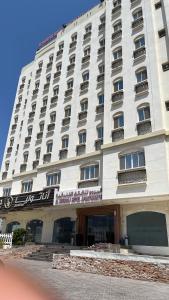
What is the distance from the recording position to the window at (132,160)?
61.8ft

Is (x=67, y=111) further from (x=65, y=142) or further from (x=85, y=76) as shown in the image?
(x=85, y=76)

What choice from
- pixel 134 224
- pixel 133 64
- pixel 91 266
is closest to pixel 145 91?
pixel 133 64

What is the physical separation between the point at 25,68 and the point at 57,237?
2930 centimetres

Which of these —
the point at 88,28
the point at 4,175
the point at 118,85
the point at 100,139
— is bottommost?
the point at 4,175

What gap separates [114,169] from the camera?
19797mm

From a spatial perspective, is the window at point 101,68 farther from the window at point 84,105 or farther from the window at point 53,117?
the window at point 53,117

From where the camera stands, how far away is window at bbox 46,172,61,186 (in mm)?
24984

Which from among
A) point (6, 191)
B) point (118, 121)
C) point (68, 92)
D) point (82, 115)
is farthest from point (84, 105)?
point (6, 191)

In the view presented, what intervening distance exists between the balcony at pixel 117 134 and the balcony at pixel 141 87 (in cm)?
359

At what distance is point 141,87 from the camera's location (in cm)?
2155

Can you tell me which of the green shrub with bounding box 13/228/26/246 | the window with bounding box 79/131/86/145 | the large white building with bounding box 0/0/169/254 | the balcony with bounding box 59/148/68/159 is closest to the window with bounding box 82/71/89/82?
the large white building with bounding box 0/0/169/254

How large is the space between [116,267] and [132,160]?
8.07 m

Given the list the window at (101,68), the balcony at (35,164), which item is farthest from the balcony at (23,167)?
the window at (101,68)

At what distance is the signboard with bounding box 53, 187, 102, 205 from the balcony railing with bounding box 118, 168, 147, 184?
204cm
